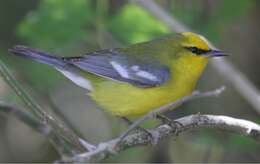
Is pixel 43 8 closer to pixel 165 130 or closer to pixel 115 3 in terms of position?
pixel 115 3

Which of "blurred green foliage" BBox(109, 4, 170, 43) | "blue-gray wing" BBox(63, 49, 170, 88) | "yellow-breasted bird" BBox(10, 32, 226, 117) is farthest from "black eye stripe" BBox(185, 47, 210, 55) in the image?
"blurred green foliage" BBox(109, 4, 170, 43)

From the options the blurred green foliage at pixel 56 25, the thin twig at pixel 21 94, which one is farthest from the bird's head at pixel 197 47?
the thin twig at pixel 21 94

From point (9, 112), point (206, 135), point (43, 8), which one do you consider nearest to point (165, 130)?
point (9, 112)

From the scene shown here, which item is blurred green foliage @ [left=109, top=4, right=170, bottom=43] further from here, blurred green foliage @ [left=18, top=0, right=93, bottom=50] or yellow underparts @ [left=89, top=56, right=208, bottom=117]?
yellow underparts @ [left=89, top=56, right=208, bottom=117]

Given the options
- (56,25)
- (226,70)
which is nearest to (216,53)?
(226,70)

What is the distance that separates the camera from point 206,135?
427cm

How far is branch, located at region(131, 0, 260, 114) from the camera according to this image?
12.8ft

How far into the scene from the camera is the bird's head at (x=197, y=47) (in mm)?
3443

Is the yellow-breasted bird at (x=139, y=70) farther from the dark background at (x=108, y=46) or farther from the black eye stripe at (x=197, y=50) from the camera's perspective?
the dark background at (x=108, y=46)

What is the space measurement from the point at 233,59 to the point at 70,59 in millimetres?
2021

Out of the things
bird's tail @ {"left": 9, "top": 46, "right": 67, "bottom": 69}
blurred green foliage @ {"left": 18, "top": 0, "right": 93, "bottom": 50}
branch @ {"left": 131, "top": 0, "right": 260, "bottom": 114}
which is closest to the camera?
bird's tail @ {"left": 9, "top": 46, "right": 67, "bottom": 69}

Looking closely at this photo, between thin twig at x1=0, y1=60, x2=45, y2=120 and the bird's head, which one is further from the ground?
the bird's head

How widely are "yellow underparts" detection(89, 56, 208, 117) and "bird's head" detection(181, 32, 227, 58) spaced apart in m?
0.03

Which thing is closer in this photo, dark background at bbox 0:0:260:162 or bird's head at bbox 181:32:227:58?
bird's head at bbox 181:32:227:58
